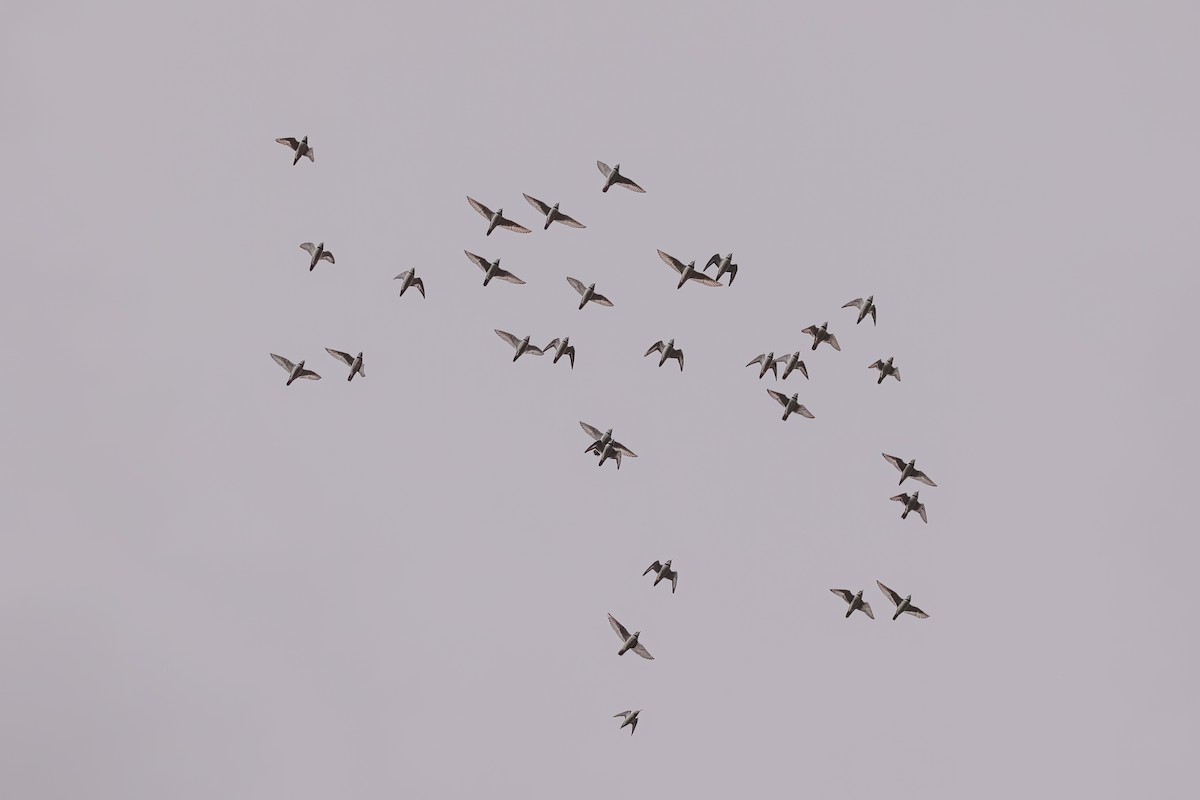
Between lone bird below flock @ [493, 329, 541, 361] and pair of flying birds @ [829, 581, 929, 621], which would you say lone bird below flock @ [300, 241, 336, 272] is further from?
pair of flying birds @ [829, 581, 929, 621]

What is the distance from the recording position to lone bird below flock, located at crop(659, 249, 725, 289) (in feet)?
454

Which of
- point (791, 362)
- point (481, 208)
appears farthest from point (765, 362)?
point (481, 208)

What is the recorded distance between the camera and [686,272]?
455 feet

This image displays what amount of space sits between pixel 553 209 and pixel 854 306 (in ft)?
109

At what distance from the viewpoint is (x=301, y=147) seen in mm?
138125

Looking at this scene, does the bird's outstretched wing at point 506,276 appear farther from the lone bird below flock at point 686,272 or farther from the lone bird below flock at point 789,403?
the lone bird below flock at point 789,403

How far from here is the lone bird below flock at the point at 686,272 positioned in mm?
138500

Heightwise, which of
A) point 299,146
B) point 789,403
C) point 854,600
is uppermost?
point 299,146

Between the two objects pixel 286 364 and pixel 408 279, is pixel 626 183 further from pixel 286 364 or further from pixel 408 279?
pixel 286 364

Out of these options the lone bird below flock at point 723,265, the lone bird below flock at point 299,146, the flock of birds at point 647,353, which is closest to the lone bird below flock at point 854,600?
the flock of birds at point 647,353

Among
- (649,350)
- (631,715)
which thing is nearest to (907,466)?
(649,350)

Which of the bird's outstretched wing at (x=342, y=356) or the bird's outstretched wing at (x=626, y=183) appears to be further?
the bird's outstretched wing at (x=342, y=356)

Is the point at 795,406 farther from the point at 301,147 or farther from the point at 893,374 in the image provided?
the point at 301,147

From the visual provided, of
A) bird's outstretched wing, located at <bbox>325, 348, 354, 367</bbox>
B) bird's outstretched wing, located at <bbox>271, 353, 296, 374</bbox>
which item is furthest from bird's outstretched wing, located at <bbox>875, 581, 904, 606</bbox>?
bird's outstretched wing, located at <bbox>271, 353, 296, 374</bbox>
